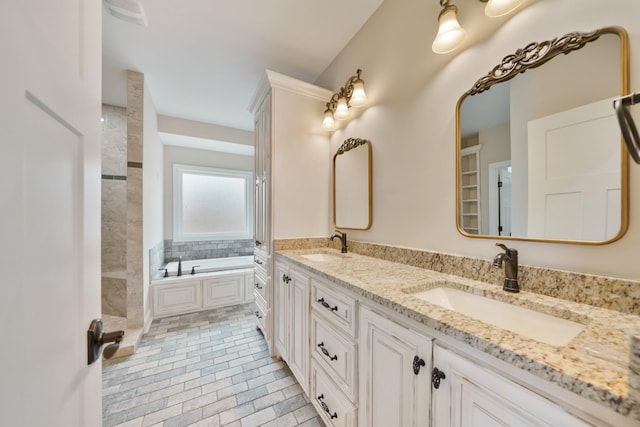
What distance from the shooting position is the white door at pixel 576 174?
78 centimetres

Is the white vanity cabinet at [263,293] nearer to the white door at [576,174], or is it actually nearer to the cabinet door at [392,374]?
the cabinet door at [392,374]

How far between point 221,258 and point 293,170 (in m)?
2.76

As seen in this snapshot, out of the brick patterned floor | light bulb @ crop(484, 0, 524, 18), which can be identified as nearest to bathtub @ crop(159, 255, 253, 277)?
the brick patterned floor

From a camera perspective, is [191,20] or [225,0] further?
[191,20]

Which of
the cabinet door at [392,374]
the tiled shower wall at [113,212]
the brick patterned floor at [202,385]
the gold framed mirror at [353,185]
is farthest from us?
the tiled shower wall at [113,212]

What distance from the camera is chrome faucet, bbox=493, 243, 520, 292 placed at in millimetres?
926

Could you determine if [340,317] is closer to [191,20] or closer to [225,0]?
[225,0]

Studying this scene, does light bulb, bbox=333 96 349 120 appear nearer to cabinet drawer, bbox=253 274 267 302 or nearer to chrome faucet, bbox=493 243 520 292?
chrome faucet, bbox=493 243 520 292

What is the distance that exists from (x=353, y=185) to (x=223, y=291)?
7.79ft

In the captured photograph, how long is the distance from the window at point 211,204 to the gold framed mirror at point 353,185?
8.91ft

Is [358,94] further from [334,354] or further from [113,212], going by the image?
[113,212]

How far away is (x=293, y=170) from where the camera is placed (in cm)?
209

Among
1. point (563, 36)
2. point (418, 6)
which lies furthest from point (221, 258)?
point (563, 36)

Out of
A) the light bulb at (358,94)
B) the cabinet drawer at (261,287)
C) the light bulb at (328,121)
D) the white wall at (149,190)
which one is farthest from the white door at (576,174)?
the white wall at (149,190)
